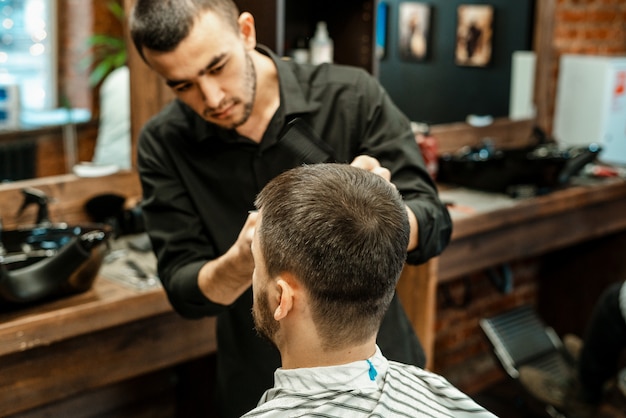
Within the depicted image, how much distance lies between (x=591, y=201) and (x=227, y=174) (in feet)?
8.16

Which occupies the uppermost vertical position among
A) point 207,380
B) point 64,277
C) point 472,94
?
point 472,94

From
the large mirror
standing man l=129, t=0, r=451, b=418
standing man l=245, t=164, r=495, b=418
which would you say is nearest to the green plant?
the large mirror

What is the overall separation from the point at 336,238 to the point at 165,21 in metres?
0.63

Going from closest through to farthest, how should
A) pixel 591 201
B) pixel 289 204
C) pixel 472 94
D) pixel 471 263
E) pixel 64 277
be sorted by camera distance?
pixel 289 204 → pixel 64 277 → pixel 471 263 → pixel 591 201 → pixel 472 94

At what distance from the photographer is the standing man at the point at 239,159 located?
5.38 feet

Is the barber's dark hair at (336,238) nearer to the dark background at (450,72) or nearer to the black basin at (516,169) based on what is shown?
the black basin at (516,169)

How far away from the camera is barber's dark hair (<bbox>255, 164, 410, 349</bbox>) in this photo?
3.89 feet

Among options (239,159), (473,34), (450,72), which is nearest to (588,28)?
(473,34)

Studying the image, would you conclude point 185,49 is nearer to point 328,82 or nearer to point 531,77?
point 328,82

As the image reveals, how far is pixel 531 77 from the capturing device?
448cm

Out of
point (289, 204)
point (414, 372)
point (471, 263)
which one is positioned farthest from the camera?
point (471, 263)

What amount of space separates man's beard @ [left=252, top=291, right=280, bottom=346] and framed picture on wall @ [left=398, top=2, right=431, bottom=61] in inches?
116

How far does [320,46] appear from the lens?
294 centimetres

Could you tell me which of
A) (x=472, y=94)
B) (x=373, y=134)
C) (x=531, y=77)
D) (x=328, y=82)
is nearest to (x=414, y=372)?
(x=373, y=134)
